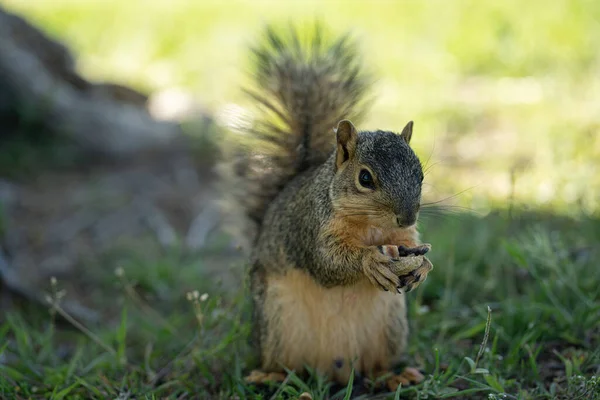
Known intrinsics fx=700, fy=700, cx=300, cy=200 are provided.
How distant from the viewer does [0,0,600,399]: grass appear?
1950 millimetres

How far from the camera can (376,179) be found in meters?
1.64

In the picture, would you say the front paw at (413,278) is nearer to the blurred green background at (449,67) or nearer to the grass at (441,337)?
the grass at (441,337)

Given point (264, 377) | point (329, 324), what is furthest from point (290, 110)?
point (264, 377)

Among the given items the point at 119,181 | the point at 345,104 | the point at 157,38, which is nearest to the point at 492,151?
the point at 345,104

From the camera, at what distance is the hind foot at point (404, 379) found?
74.7 inches

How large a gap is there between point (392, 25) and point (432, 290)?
3544 millimetres

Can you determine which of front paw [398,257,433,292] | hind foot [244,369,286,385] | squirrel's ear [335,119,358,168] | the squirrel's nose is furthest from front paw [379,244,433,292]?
hind foot [244,369,286,385]

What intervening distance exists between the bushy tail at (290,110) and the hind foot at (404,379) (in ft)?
2.25

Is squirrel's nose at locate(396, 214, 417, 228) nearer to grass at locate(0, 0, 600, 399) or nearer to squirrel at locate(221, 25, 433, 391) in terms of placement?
squirrel at locate(221, 25, 433, 391)

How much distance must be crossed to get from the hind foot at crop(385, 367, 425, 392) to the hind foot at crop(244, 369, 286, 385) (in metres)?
0.30

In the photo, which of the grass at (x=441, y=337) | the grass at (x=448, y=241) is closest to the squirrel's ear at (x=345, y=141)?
the grass at (x=448, y=241)

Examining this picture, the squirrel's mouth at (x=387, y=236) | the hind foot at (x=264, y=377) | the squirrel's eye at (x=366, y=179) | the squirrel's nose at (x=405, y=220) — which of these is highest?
the squirrel's eye at (x=366, y=179)

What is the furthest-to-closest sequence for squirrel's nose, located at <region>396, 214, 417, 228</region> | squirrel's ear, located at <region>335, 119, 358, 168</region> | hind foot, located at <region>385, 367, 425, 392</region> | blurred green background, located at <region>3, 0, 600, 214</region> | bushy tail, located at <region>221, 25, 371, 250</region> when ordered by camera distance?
blurred green background, located at <region>3, 0, 600, 214</region> → bushy tail, located at <region>221, 25, 371, 250</region> → hind foot, located at <region>385, 367, 425, 392</region> → squirrel's ear, located at <region>335, 119, 358, 168</region> → squirrel's nose, located at <region>396, 214, 417, 228</region>

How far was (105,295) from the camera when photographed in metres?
2.84
